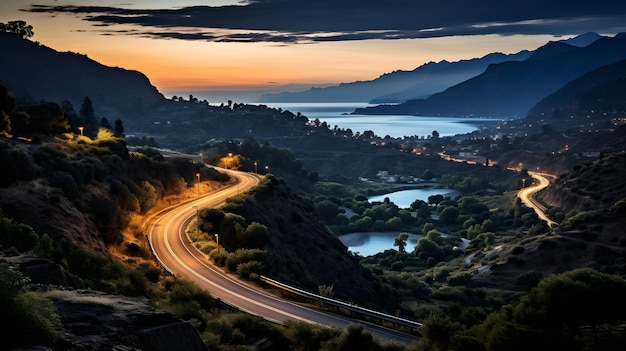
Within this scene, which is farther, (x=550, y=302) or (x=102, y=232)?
(x=102, y=232)

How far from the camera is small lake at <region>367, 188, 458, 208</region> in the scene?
176900mm

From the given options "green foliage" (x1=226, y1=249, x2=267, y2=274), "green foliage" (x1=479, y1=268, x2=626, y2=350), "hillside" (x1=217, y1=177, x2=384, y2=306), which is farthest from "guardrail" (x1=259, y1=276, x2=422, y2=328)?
"green foliage" (x1=479, y1=268, x2=626, y2=350)

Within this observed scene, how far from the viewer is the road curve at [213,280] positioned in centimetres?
2586

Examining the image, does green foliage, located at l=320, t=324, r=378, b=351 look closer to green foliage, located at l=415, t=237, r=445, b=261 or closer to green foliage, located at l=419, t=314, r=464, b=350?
green foliage, located at l=419, t=314, r=464, b=350

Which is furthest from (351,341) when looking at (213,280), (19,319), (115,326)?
(213,280)

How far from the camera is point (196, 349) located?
45.1 feet

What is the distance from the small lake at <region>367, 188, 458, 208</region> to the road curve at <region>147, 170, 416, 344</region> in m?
124

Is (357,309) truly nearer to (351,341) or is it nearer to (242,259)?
(351,341)

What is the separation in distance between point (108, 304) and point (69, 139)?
62.3 metres

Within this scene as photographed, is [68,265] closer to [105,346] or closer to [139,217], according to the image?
[105,346]

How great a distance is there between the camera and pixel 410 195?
18788cm

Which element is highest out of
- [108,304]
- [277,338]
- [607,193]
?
[108,304]

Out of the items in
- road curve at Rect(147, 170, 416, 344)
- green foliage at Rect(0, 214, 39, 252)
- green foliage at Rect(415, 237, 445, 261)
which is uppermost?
green foliage at Rect(0, 214, 39, 252)

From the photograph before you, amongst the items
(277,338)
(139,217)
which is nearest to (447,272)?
(139,217)
